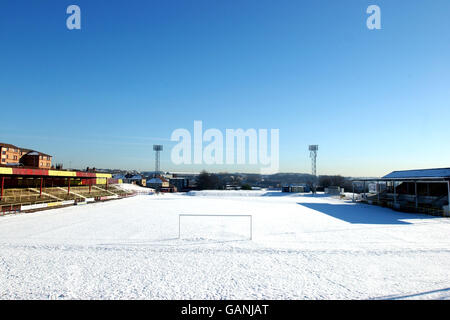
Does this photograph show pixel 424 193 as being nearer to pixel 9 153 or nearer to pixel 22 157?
pixel 9 153

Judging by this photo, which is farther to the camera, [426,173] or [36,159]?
[36,159]

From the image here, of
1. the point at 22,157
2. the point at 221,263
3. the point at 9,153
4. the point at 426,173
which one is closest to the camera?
the point at 221,263

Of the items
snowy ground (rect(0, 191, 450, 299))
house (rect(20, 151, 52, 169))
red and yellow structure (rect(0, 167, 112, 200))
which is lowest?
snowy ground (rect(0, 191, 450, 299))

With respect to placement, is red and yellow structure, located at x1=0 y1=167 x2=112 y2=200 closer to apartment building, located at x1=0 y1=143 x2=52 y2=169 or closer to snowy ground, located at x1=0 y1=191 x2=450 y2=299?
snowy ground, located at x1=0 y1=191 x2=450 y2=299

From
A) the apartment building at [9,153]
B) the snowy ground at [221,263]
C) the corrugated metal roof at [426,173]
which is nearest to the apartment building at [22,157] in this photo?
the apartment building at [9,153]

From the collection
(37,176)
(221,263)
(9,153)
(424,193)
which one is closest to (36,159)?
(9,153)

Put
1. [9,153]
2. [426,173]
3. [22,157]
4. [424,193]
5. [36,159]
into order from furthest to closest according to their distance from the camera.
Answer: [22,157] → [36,159] → [9,153] → [424,193] → [426,173]

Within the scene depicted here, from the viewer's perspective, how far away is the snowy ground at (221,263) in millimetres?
6344

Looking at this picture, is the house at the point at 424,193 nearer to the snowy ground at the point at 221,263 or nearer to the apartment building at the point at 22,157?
the snowy ground at the point at 221,263

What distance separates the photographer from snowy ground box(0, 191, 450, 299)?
6.34 metres

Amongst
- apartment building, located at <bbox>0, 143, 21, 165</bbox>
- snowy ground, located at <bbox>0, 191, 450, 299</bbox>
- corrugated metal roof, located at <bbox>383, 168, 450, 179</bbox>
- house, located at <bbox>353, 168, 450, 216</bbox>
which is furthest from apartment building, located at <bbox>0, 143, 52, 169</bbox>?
corrugated metal roof, located at <bbox>383, 168, 450, 179</bbox>

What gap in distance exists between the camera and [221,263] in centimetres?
859

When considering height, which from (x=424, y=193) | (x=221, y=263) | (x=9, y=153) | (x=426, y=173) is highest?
(x=9, y=153)

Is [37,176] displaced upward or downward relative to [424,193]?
upward
